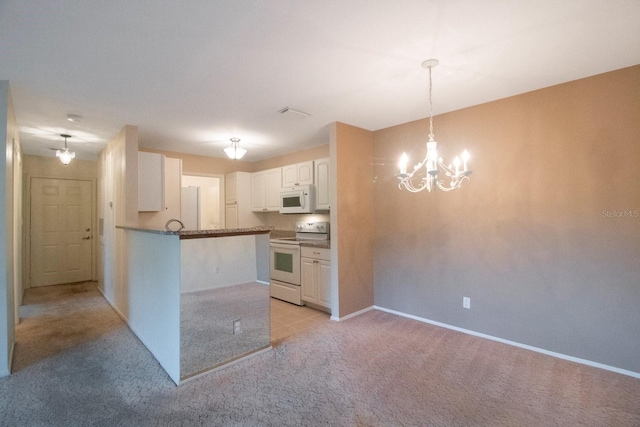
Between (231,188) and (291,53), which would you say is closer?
(291,53)

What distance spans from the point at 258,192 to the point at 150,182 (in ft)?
6.77

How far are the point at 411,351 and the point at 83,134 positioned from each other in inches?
196

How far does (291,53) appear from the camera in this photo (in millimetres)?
2164

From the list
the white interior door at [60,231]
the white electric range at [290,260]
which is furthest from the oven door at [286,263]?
the white interior door at [60,231]

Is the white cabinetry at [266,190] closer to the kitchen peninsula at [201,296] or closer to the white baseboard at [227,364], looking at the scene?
the kitchen peninsula at [201,296]

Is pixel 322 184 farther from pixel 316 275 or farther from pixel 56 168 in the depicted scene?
pixel 56 168

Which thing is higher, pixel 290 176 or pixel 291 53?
pixel 291 53

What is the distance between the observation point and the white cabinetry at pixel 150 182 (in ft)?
12.9

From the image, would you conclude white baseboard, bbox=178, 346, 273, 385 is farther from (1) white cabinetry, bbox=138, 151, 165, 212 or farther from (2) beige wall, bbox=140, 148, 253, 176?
(2) beige wall, bbox=140, 148, 253, 176

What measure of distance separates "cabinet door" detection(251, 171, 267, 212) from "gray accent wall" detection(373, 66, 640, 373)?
9.33 ft

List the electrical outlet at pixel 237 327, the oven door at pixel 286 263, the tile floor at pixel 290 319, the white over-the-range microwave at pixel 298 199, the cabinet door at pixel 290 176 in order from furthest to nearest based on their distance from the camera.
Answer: the cabinet door at pixel 290 176
the white over-the-range microwave at pixel 298 199
the oven door at pixel 286 263
the tile floor at pixel 290 319
the electrical outlet at pixel 237 327

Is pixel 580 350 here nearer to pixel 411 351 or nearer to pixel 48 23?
pixel 411 351

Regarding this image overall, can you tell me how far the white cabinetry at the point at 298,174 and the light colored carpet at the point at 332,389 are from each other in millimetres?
2531

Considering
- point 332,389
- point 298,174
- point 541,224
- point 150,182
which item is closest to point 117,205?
point 150,182
